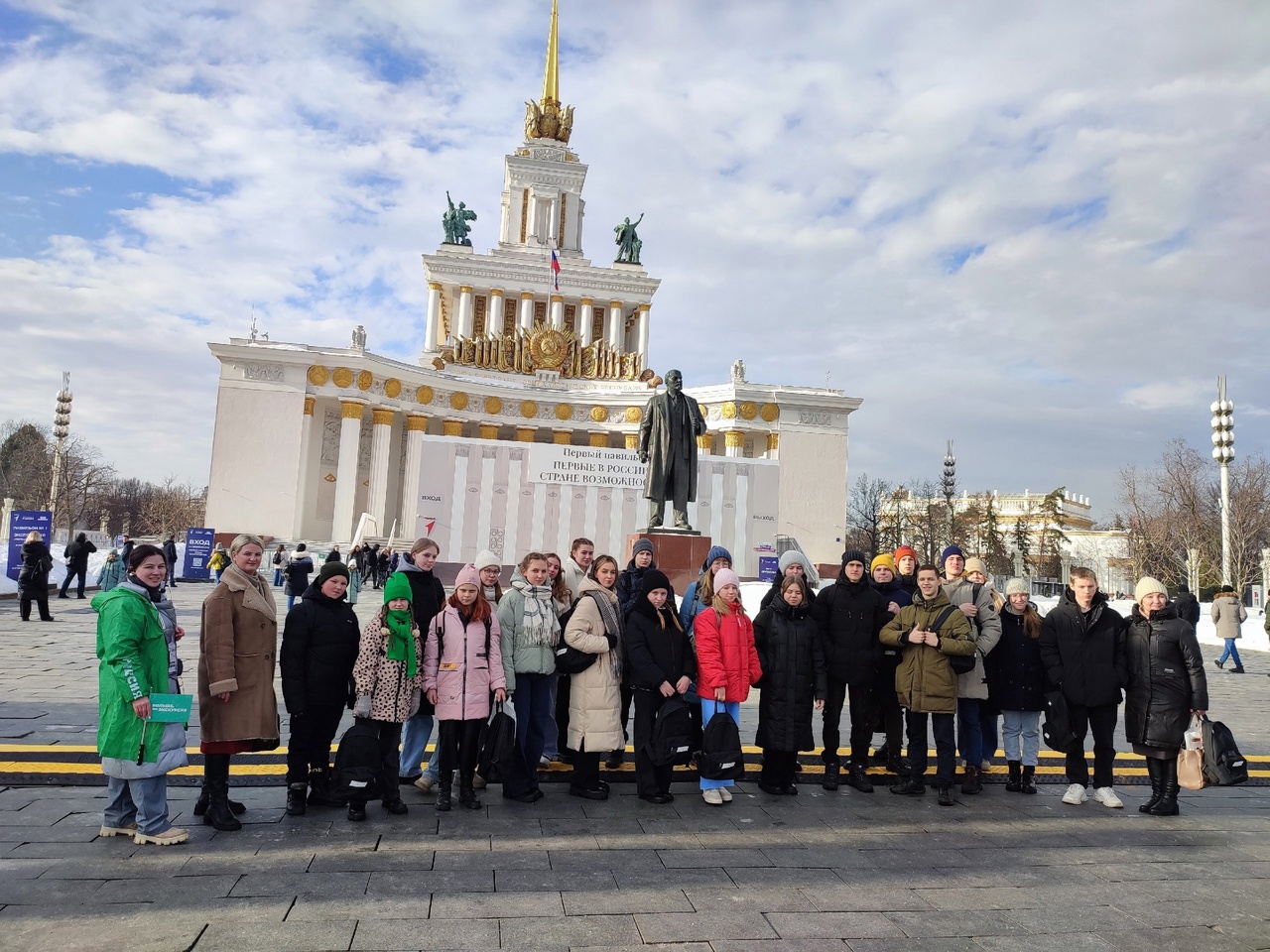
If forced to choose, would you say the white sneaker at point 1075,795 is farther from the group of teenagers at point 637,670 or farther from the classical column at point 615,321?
the classical column at point 615,321

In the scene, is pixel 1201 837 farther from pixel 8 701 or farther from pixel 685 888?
pixel 8 701

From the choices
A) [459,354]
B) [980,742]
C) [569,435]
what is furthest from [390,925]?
[459,354]

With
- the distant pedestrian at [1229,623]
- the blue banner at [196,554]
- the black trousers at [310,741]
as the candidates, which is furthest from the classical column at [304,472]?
the black trousers at [310,741]

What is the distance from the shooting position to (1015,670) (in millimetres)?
5867

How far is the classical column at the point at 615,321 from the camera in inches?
1909

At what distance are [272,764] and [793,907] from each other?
381cm

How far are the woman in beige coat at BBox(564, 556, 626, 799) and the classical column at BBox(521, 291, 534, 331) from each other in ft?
141

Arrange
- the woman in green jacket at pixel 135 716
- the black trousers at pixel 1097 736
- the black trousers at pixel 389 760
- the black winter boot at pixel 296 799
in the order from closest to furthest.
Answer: the woman in green jacket at pixel 135 716 → the black winter boot at pixel 296 799 → the black trousers at pixel 389 760 → the black trousers at pixel 1097 736

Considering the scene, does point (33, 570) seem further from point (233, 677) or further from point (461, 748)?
point (461, 748)

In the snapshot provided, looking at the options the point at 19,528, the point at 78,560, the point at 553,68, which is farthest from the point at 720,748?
A: the point at 553,68

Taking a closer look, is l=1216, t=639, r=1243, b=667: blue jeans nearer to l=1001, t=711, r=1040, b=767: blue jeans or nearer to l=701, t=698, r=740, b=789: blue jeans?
l=1001, t=711, r=1040, b=767: blue jeans

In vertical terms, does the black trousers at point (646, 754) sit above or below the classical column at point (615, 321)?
below

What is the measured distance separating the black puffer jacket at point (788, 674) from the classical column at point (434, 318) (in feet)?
143

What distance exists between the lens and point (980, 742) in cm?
591
